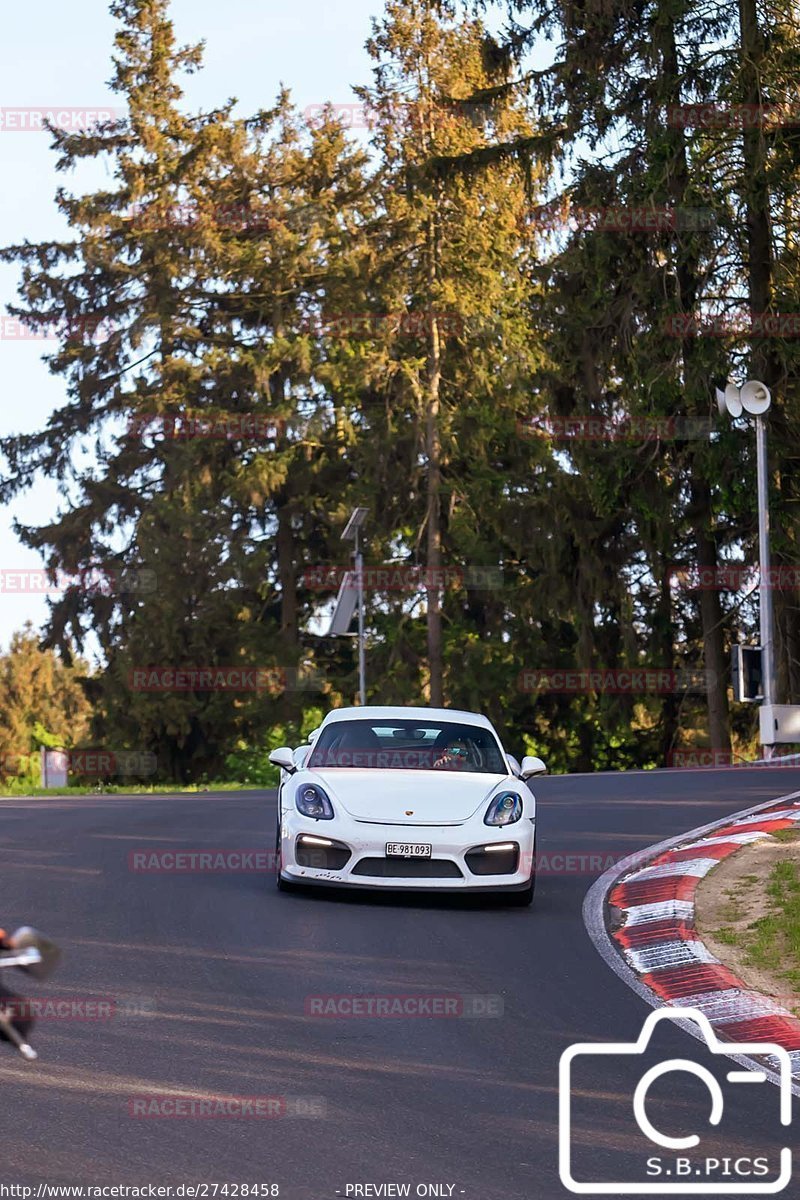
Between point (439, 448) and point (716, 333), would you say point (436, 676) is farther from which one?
point (716, 333)

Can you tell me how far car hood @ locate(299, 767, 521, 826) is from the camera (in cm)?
1272

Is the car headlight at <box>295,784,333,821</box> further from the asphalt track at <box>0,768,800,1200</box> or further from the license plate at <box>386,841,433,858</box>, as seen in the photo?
the asphalt track at <box>0,768,800,1200</box>

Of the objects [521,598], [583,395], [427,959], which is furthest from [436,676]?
[427,959]

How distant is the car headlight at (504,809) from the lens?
1282cm

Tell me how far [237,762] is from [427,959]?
1429 inches

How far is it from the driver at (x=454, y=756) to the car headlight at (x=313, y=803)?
1.26m

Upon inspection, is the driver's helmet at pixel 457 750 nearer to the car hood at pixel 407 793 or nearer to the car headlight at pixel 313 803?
the car hood at pixel 407 793

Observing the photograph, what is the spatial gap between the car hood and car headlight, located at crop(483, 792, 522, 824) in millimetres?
90

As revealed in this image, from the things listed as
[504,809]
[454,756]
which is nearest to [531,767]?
[454,756]

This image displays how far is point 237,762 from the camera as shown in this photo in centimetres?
4650

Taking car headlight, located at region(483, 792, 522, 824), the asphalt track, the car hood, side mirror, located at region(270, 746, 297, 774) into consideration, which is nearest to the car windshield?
side mirror, located at region(270, 746, 297, 774)

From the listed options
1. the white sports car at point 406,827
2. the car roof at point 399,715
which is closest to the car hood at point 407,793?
the white sports car at point 406,827

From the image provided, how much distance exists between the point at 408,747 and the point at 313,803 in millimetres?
1356

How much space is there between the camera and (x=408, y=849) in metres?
12.5
